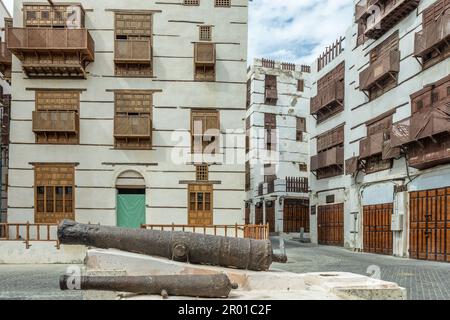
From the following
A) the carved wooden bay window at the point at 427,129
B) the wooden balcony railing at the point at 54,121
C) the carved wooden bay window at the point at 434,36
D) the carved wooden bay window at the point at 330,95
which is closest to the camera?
the carved wooden bay window at the point at 427,129

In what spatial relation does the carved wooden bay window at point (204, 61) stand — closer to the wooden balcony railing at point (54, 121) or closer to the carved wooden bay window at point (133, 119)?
the carved wooden bay window at point (133, 119)

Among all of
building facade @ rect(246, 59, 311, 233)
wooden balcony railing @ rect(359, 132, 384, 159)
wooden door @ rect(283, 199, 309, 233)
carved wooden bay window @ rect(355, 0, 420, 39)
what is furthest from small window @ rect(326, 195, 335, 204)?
carved wooden bay window @ rect(355, 0, 420, 39)

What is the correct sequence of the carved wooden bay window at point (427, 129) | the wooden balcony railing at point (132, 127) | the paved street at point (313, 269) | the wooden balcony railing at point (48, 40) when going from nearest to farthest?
the paved street at point (313, 269)
the carved wooden bay window at point (427, 129)
the wooden balcony railing at point (48, 40)
the wooden balcony railing at point (132, 127)

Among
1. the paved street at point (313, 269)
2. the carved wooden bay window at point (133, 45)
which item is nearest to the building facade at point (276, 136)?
the carved wooden bay window at point (133, 45)

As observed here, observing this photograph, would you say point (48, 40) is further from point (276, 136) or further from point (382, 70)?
point (276, 136)

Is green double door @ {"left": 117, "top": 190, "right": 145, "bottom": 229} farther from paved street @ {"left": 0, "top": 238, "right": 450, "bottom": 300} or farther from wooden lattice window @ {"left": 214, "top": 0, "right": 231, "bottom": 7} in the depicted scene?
wooden lattice window @ {"left": 214, "top": 0, "right": 231, "bottom": 7}

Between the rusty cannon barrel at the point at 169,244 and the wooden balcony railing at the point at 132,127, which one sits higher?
the wooden balcony railing at the point at 132,127

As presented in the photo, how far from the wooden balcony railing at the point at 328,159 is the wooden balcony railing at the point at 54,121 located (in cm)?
1475

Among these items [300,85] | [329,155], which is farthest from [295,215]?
[300,85]

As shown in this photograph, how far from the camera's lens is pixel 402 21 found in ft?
67.4

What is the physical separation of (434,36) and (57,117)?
14.9 meters

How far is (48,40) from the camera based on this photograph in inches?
741

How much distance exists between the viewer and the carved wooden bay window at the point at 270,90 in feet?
128

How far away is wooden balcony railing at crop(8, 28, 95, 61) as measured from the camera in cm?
1861
